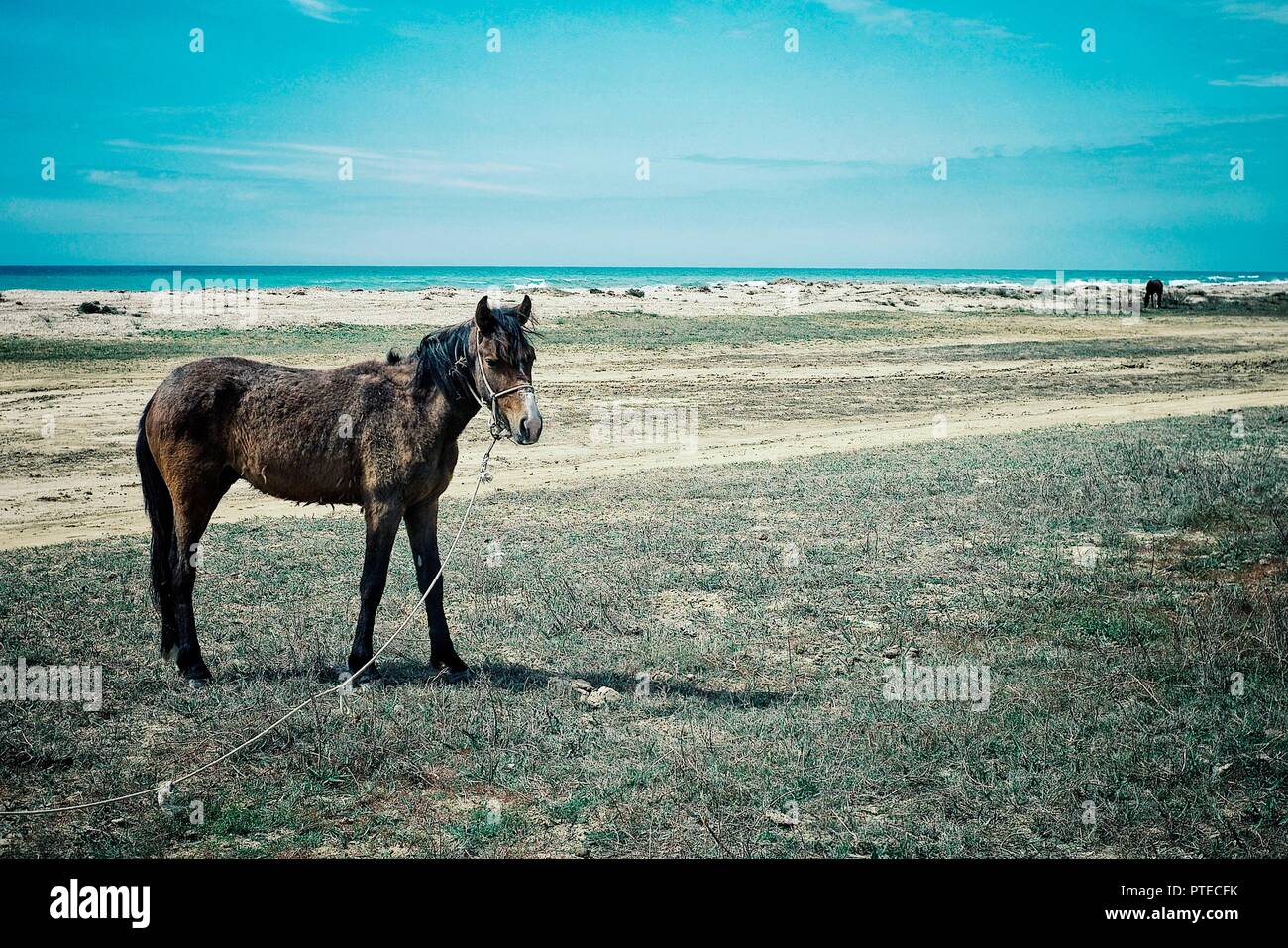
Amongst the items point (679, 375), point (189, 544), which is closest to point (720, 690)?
point (189, 544)

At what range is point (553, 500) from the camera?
12539mm

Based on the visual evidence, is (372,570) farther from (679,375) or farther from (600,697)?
(679,375)

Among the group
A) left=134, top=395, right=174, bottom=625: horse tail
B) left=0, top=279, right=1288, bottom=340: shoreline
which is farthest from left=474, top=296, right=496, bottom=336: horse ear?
left=0, top=279, right=1288, bottom=340: shoreline

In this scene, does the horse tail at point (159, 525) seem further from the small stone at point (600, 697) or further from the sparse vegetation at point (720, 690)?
the small stone at point (600, 697)

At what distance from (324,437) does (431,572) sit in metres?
1.19

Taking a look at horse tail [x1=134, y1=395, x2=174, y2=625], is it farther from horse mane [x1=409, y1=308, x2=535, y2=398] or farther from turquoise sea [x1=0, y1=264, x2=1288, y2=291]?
turquoise sea [x1=0, y1=264, x2=1288, y2=291]

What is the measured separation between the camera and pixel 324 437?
612cm

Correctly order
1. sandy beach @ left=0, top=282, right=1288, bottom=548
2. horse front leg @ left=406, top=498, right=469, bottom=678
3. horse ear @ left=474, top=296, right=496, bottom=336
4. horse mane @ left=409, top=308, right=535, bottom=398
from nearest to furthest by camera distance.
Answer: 1. horse ear @ left=474, top=296, right=496, bottom=336
2. horse mane @ left=409, top=308, right=535, bottom=398
3. horse front leg @ left=406, top=498, right=469, bottom=678
4. sandy beach @ left=0, top=282, right=1288, bottom=548

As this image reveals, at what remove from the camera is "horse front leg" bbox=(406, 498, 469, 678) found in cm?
643

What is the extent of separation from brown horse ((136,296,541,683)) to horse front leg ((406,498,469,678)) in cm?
11

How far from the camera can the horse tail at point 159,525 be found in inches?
254
